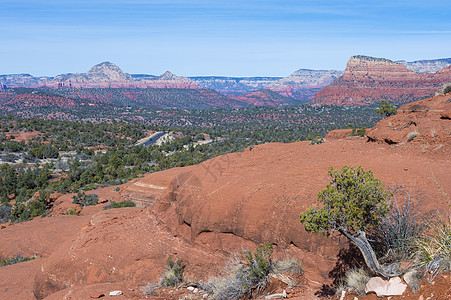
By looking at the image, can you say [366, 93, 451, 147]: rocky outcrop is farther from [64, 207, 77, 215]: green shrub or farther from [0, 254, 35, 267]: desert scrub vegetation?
[64, 207, 77, 215]: green shrub

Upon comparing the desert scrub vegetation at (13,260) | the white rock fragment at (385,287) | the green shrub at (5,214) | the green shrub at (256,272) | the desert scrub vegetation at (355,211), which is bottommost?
the green shrub at (5,214)

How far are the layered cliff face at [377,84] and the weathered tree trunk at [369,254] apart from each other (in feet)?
512

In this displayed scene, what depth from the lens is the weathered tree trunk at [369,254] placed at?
7285 mm

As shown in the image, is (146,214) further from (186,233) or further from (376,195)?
(376,195)

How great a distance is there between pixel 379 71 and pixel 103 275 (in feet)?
660

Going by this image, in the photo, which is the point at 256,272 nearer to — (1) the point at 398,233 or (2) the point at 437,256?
(1) the point at 398,233

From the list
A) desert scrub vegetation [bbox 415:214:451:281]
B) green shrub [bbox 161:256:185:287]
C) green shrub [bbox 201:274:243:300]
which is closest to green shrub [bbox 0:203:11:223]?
green shrub [bbox 161:256:185:287]

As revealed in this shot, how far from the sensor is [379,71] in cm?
18762

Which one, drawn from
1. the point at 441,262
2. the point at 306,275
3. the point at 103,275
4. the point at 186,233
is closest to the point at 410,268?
the point at 441,262

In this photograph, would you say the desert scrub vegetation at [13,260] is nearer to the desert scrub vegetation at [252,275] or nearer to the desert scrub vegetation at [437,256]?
the desert scrub vegetation at [252,275]

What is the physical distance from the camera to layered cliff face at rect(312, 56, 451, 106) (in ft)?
516

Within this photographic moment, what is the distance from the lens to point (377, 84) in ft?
576

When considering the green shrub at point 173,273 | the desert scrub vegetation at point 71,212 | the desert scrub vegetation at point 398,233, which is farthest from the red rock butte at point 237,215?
the desert scrub vegetation at point 71,212

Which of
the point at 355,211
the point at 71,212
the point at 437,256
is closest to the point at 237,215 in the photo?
the point at 355,211
